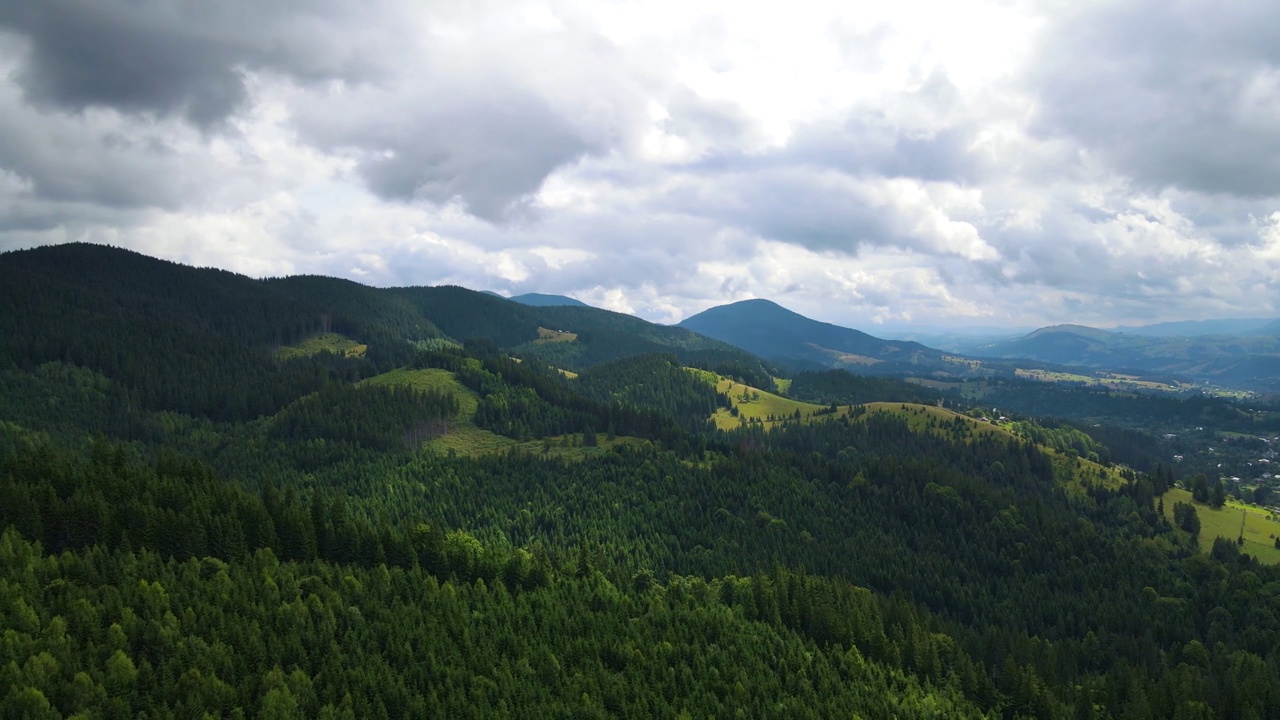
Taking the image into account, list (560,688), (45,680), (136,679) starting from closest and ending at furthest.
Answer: (45,680)
(136,679)
(560,688)

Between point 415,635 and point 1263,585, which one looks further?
point 1263,585

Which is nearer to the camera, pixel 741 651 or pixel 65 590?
pixel 65 590

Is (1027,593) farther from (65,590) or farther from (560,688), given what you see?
(65,590)

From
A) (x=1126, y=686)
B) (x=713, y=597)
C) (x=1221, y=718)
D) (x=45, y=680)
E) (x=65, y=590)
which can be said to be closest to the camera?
(x=45, y=680)

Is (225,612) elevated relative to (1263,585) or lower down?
elevated

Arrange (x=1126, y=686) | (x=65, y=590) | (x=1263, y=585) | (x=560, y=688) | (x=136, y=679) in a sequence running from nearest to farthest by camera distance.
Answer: (x=136, y=679)
(x=65, y=590)
(x=560, y=688)
(x=1126, y=686)
(x=1263, y=585)

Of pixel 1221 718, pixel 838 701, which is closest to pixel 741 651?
pixel 838 701

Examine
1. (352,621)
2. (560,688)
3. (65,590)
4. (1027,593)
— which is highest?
(65,590)

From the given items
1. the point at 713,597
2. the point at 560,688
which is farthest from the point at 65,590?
the point at 713,597

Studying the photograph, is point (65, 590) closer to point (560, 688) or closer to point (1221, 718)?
point (560, 688)
